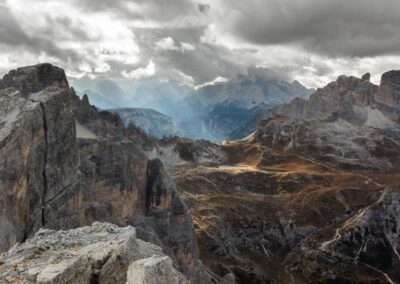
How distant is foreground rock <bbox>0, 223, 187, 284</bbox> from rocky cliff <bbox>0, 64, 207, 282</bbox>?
1697 centimetres

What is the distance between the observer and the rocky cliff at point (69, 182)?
51.0 m

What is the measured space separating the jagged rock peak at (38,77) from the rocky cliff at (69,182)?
164 ft

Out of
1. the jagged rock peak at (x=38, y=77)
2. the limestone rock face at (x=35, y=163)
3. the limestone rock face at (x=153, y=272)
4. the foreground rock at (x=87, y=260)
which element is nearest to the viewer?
the limestone rock face at (x=153, y=272)

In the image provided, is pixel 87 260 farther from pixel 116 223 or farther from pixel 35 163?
pixel 116 223

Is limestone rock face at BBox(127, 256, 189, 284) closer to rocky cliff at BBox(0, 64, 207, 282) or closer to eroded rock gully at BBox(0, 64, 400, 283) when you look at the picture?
eroded rock gully at BBox(0, 64, 400, 283)

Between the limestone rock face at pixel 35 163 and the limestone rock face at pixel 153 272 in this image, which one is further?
the limestone rock face at pixel 35 163

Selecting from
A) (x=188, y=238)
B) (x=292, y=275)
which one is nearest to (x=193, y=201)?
(x=292, y=275)

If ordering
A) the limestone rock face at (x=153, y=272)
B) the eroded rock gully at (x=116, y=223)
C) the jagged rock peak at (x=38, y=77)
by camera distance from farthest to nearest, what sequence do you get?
1. the jagged rock peak at (x=38, y=77)
2. the eroded rock gully at (x=116, y=223)
3. the limestone rock face at (x=153, y=272)

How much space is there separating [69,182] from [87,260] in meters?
41.3

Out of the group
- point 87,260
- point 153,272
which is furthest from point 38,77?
point 153,272

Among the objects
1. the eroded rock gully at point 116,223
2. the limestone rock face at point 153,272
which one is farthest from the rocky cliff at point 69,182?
the limestone rock face at point 153,272

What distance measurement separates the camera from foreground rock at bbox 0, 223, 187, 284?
2220cm

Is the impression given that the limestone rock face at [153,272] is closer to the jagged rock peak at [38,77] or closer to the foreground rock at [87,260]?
the foreground rock at [87,260]

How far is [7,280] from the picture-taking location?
23406 millimetres
